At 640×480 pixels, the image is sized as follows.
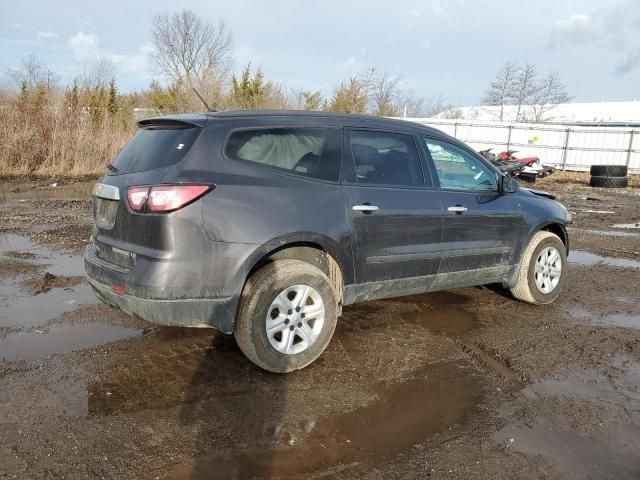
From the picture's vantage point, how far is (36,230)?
27.4ft

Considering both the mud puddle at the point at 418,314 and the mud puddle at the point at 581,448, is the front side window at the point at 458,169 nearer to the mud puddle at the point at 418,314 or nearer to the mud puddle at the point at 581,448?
the mud puddle at the point at 418,314

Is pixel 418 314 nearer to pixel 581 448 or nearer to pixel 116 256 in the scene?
pixel 581 448

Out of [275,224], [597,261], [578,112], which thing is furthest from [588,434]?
[578,112]

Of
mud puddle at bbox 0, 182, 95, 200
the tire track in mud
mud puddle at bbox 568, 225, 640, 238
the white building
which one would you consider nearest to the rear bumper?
the tire track in mud

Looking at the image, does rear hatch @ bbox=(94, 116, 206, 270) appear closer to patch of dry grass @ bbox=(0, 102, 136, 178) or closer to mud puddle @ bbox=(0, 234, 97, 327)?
mud puddle @ bbox=(0, 234, 97, 327)

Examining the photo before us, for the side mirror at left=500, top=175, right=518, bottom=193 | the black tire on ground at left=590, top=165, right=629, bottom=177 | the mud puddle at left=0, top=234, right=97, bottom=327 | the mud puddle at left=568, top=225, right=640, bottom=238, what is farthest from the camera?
the black tire on ground at left=590, top=165, right=629, bottom=177

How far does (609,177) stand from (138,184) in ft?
66.7

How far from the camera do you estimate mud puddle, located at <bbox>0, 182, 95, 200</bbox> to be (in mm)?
12595

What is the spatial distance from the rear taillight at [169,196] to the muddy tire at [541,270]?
3487 millimetres

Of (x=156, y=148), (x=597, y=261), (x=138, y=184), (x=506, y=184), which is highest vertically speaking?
(x=156, y=148)

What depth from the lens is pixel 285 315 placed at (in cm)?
357

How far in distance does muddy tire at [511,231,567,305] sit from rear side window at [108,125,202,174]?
11.7ft

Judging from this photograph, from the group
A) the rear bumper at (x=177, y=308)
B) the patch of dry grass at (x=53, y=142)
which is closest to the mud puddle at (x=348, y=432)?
the rear bumper at (x=177, y=308)

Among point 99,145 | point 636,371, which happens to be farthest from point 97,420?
point 99,145
